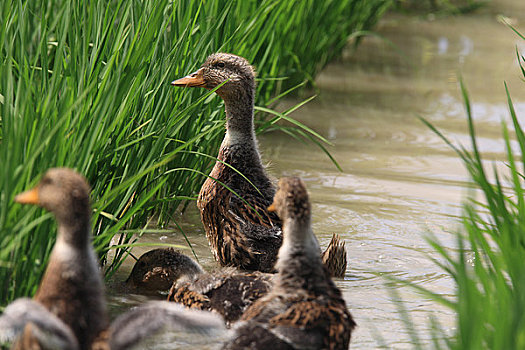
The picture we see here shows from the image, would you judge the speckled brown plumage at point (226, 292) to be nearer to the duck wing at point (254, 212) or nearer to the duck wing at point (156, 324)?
the duck wing at point (254, 212)

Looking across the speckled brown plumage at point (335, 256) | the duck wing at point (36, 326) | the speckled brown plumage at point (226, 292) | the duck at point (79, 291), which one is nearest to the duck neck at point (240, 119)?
the speckled brown plumage at point (335, 256)

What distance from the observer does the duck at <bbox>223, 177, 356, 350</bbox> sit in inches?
118

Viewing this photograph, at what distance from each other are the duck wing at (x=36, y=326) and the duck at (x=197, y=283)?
1042 millimetres

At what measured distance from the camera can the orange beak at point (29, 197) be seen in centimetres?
278

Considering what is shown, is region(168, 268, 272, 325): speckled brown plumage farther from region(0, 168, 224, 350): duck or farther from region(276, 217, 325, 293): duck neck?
region(0, 168, 224, 350): duck

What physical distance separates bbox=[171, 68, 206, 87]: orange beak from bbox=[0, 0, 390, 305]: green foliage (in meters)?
0.07

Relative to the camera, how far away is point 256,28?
5285 mm

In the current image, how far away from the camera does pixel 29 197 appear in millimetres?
2787

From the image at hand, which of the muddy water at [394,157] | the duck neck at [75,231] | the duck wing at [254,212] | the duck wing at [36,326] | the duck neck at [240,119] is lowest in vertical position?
the muddy water at [394,157]

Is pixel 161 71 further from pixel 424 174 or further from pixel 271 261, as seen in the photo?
pixel 424 174

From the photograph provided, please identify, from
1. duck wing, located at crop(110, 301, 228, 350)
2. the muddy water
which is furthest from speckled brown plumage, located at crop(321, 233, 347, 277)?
duck wing, located at crop(110, 301, 228, 350)

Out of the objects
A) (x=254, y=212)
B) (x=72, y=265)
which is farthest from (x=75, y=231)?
(x=254, y=212)

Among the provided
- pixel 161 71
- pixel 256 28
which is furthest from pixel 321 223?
pixel 161 71

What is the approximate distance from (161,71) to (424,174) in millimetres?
2826
